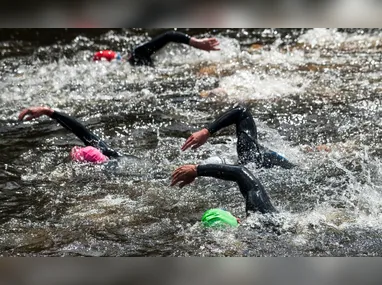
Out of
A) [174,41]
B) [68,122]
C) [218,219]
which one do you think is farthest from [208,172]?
[174,41]

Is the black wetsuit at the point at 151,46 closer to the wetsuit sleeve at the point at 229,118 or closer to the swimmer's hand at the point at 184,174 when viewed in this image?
the wetsuit sleeve at the point at 229,118

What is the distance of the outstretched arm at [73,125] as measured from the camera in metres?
4.99

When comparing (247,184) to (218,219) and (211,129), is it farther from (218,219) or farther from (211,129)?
(211,129)

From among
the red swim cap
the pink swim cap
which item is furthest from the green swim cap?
the red swim cap

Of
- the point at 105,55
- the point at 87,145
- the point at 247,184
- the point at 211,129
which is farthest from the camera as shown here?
the point at 105,55

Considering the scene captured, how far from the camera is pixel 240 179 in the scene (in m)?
4.13

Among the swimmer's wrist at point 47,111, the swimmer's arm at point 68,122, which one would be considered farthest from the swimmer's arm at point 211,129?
the swimmer's wrist at point 47,111

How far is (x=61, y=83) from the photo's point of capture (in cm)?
826

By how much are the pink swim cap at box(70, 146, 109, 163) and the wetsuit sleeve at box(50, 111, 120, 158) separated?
5 cm

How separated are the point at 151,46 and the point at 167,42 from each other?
39 cm

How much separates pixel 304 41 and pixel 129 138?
472 cm

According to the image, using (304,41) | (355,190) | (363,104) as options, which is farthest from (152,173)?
(304,41)

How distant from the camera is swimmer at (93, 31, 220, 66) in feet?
21.7
